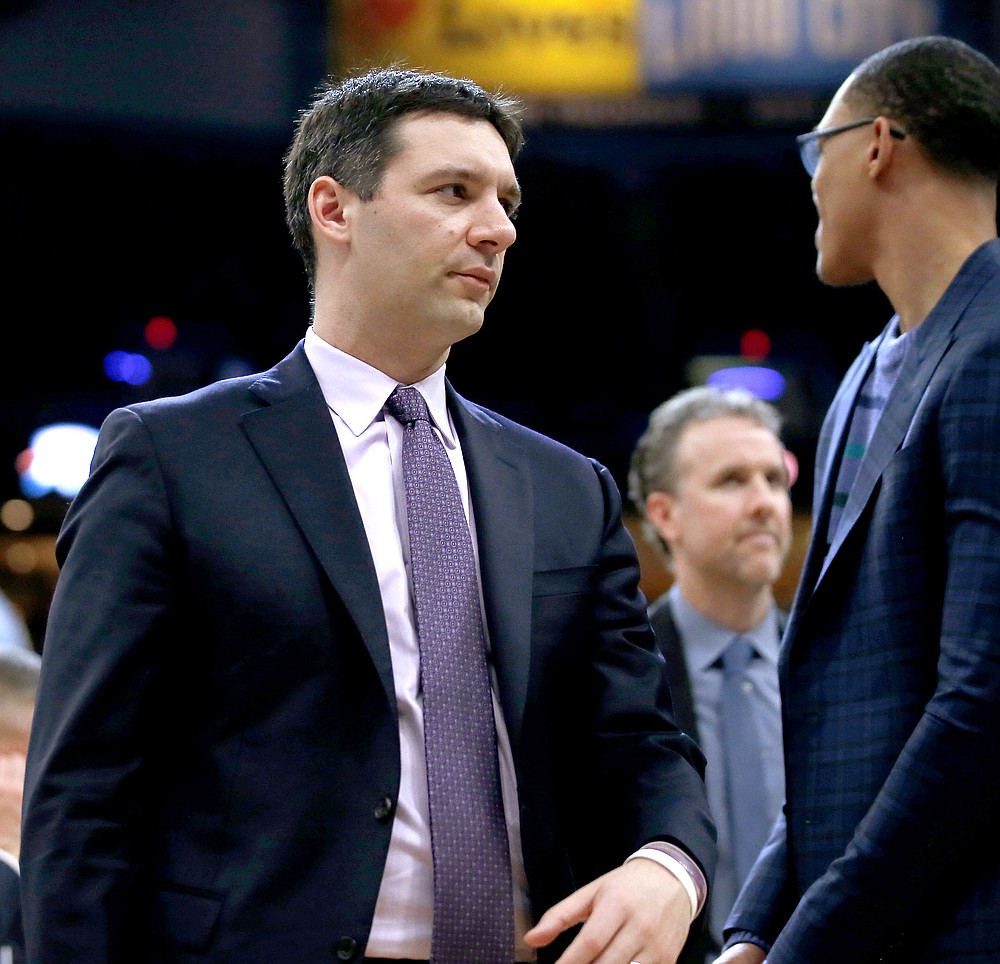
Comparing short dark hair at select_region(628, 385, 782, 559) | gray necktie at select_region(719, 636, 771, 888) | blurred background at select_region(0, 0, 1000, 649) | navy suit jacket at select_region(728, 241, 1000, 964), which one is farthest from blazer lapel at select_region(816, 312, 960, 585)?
blurred background at select_region(0, 0, 1000, 649)

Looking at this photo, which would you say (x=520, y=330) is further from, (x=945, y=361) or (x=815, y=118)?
(x=945, y=361)

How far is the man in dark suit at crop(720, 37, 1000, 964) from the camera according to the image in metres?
1.66

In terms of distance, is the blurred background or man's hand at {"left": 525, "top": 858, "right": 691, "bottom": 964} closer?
man's hand at {"left": 525, "top": 858, "right": 691, "bottom": 964}

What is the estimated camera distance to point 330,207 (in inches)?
75.9

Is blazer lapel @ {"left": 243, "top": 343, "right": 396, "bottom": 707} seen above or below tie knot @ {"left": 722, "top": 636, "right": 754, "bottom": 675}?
above

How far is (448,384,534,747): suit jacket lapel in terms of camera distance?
5.55 feet

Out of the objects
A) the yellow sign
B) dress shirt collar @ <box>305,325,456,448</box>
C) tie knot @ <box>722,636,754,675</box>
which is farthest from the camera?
the yellow sign

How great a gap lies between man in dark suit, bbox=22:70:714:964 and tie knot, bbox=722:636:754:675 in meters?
1.22

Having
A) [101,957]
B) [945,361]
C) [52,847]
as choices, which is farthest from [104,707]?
[945,361]

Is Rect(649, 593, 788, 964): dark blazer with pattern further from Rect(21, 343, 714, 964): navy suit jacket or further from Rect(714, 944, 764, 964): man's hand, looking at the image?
Rect(21, 343, 714, 964): navy suit jacket

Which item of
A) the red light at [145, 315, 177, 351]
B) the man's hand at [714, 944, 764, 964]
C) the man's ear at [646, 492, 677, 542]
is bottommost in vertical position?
the man's hand at [714, 944, 764, 964]

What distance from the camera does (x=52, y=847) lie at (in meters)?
1.51

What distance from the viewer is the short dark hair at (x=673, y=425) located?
3516 millimetres

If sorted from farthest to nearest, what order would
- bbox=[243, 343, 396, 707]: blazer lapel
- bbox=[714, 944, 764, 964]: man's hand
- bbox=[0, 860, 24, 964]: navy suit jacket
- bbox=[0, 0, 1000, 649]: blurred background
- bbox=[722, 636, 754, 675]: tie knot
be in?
bbox=[0, 0, 1000, 649]: blurred background → bbox=[722, 636, 754, 675]: tie knot → bbox=[0, 860, 24, 964]: navy suit jacket → bbox=[714, 944, 764, 964]: man's hand → bbox=[243, 343, 396, 707]: blazer lapel
